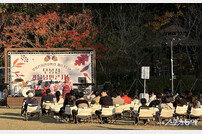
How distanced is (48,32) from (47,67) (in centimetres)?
504

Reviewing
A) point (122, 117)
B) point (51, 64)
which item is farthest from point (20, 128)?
point (51, 64)

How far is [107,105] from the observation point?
18.0m

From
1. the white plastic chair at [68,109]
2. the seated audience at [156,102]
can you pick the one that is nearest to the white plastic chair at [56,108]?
the white plastic chair at [68,109]

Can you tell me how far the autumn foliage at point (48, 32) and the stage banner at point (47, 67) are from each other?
265cm

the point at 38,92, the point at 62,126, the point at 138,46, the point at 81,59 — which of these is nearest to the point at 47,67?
the point at 38,92

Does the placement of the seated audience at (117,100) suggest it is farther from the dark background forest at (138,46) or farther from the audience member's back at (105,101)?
the dark background forest at (138,46)

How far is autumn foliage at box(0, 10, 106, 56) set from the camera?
30516mm

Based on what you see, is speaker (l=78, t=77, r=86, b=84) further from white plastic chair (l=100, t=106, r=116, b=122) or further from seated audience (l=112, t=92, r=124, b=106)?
white plastic chair (l=100, t=106, r=116, b=122)

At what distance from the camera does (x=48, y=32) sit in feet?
104

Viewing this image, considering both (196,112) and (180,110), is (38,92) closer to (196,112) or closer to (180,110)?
(180,110)

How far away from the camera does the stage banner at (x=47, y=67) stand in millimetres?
27234

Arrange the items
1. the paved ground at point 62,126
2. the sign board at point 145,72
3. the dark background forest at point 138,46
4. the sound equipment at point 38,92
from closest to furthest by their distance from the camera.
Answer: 1. the paved ground at point 62,126
2. the sign board at point 145,72
3. the sound equipment at point 38,92
4. the dark background forest at point 138,46

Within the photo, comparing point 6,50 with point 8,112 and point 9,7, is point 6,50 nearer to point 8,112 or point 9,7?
point 8,112

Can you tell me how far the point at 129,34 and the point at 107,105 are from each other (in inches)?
592
